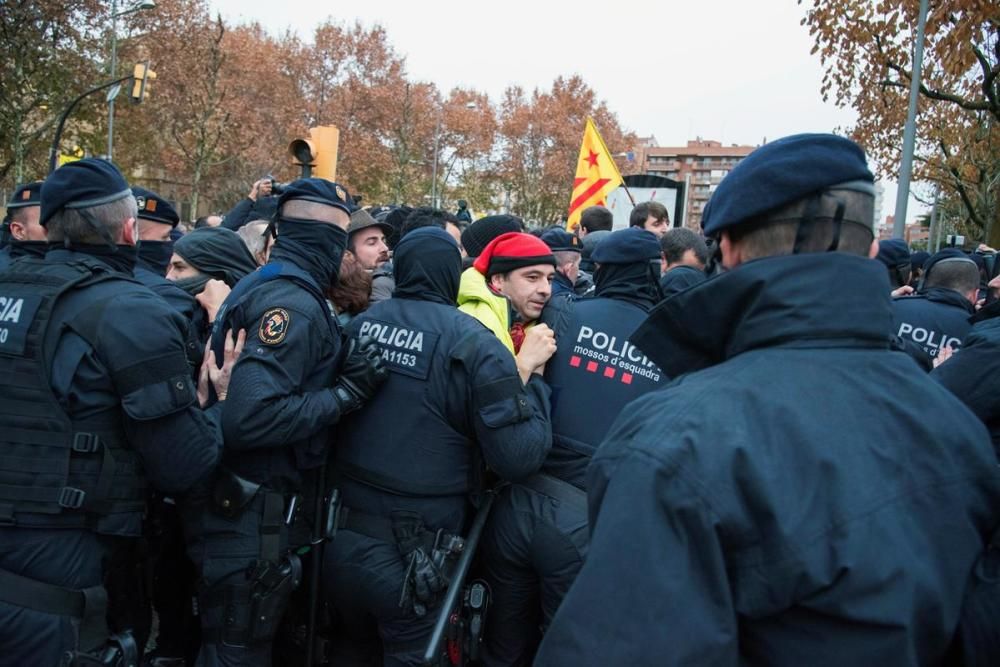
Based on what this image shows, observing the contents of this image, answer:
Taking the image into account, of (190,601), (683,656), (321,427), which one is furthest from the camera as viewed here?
(190,601)

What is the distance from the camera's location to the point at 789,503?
1.19 m

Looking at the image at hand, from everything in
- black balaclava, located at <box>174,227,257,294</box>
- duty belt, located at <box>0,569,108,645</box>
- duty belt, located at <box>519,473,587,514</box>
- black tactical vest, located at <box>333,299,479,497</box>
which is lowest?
duty belt, located at <box>0,569,108,645</box>

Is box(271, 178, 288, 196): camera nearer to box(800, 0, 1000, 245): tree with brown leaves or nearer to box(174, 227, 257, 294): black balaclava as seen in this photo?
box(174, 227, 257, 294): black balaclava

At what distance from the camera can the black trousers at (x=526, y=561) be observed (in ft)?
11.0

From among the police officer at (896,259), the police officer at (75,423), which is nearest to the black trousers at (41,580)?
the police officer at (75,423)

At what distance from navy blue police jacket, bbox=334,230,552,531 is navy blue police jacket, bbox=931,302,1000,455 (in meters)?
1.59

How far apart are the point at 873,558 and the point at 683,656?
33 centimetres

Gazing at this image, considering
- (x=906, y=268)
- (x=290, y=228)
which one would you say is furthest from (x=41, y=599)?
(x=906, y=268)

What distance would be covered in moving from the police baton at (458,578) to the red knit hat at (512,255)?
1165mm

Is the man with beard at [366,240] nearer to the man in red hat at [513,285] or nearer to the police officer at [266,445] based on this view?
the man in red hat at [513,285]

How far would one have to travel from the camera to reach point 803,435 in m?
1.23

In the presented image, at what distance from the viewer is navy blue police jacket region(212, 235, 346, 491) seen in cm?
292

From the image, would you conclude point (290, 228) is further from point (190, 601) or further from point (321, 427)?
point (190, 601)

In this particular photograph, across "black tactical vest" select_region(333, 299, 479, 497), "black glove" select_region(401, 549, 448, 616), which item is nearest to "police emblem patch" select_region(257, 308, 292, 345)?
"black tactical vest" select_region(333, 299, 479, 497)
